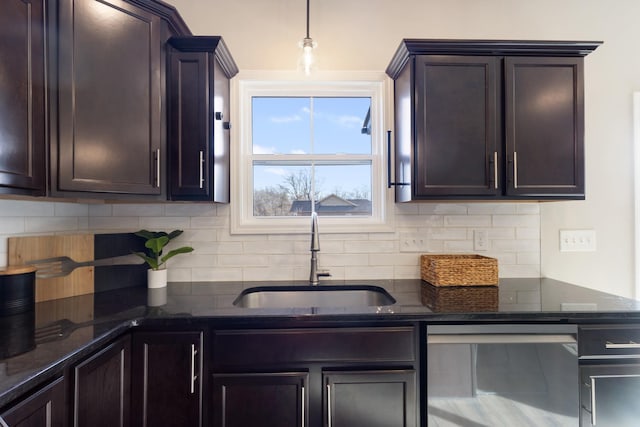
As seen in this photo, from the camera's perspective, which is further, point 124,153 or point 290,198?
point 290,198

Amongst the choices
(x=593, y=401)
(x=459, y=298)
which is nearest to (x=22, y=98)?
(x=459, y=298)

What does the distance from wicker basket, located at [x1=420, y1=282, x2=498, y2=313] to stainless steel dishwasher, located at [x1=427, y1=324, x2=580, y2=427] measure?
0.08 m

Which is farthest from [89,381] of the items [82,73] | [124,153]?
[82,73]

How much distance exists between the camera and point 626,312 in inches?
50.8

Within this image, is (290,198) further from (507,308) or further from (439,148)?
(507,308)

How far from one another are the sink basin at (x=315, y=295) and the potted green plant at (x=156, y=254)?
50 centimetres

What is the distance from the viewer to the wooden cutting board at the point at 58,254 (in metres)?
1.44

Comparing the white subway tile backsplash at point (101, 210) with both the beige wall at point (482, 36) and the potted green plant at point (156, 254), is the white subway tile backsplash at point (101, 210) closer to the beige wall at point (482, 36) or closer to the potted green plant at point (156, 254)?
the potted green plant at point (156, 254)

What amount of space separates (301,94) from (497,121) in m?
1.18

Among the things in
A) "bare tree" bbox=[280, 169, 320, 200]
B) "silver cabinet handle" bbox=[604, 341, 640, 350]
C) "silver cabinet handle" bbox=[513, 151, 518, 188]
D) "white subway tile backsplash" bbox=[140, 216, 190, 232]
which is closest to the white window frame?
"bare tree" bbox=[280, 169, 320, 200]

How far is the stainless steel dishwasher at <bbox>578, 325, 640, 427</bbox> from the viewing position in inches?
50.3

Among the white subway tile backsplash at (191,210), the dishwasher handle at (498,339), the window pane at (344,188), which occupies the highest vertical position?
the window pane at (344,188)

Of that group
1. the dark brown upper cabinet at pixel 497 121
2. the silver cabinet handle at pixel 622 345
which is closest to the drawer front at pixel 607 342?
the silver cabinet handle at pixel 622 345

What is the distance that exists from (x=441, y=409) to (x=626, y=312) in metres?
0.86
